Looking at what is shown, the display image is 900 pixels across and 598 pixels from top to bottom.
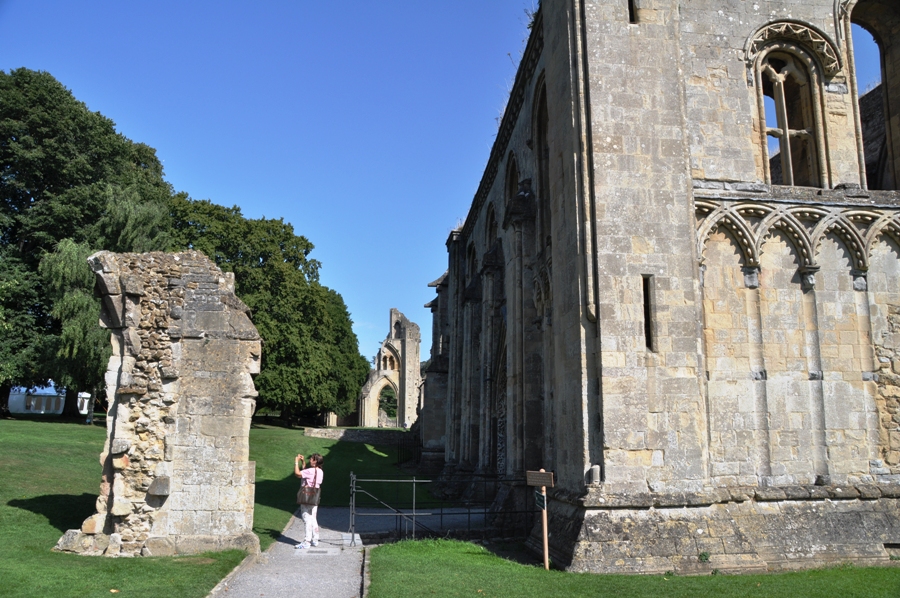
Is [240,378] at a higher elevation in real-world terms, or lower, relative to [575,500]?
higher

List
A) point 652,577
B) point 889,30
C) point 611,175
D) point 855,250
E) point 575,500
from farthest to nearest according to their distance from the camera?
point 889,30 < point 855,250 < point 611,175 < point 575,500 < point 652,577

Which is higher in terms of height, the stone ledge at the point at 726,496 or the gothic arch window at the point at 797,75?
the gothic arch window at the point at 797,75

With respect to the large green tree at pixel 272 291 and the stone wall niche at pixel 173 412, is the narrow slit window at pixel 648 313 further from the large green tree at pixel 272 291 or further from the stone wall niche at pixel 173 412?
the large green tree at pixel 272 291

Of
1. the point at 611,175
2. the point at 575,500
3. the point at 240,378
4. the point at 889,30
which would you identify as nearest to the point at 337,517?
the point at 240,378

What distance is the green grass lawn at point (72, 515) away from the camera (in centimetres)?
749

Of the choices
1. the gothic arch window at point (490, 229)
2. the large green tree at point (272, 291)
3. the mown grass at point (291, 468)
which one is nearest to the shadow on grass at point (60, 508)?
the mown grass at point (291, 468)

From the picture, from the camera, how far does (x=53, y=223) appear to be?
27812 millimetres

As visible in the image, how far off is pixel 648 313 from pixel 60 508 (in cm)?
1050

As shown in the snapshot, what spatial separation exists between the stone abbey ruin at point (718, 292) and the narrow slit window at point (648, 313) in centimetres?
4

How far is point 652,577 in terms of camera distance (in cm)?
842

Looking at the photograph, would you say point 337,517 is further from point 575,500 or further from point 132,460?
point 575,500

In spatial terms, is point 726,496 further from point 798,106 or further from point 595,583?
point 798,106

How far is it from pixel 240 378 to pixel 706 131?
8.64 metres

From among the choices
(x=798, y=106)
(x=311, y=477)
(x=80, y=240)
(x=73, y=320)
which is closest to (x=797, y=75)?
(x=798, y=106)
